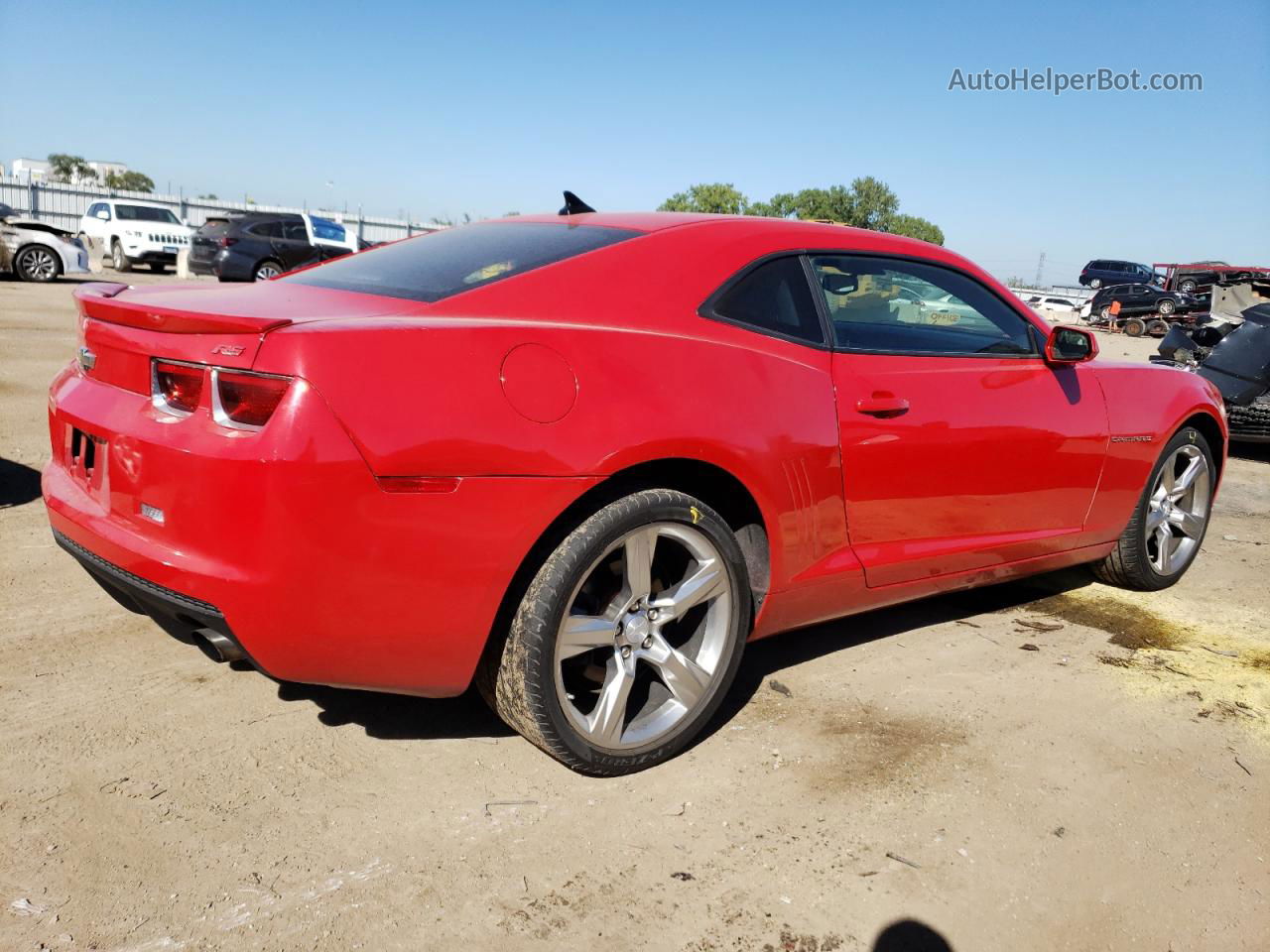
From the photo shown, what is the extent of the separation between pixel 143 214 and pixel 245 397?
25356mm

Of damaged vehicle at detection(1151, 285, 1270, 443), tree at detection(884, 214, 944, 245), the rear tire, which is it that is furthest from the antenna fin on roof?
tree at detection(884, 214, 944, 245)

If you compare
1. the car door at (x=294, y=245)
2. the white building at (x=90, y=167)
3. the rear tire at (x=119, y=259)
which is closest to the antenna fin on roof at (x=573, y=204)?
the car door at (x=294, y=245)

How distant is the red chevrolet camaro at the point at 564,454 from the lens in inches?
87.7

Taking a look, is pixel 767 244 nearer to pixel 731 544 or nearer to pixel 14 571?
pixel 731 544

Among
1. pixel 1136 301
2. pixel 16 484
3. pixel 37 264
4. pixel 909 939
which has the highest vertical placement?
pixel 1136 301

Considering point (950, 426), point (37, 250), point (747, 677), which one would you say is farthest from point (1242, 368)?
point (37, 250)

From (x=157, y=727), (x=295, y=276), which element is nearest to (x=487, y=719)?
(x=157, y=727)

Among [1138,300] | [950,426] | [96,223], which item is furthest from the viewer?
[1138,300]

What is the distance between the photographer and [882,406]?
10.4 ft

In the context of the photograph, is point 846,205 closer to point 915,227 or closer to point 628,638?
point 915,227

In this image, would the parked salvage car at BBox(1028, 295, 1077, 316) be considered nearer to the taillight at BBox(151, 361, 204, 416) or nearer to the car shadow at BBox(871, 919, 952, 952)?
the car shadow at BBox(871, 919, 952, 952)

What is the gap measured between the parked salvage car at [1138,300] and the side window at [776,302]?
29577 millimetres

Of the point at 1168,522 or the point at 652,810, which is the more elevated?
the point at 1168,522

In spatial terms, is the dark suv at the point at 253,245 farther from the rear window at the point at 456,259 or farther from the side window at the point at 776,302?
the side window at the point at 776,302
